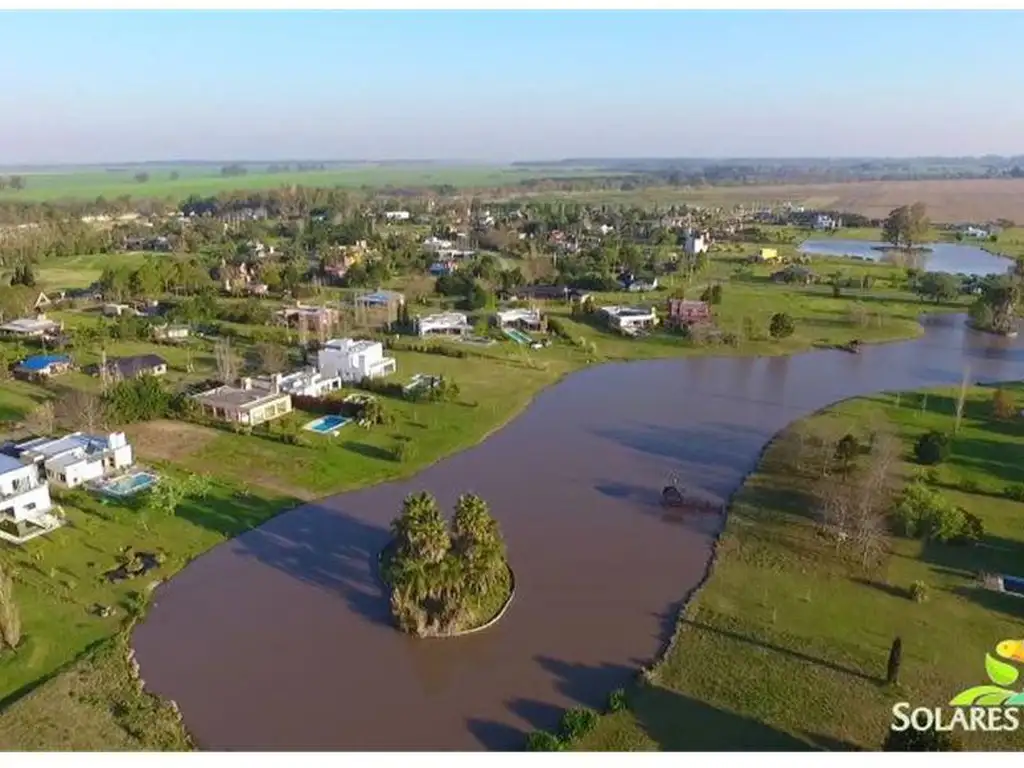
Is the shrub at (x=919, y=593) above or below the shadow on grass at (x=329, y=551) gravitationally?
above

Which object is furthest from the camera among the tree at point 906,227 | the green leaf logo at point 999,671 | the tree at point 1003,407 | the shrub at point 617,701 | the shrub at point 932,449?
the tree at point 906,227

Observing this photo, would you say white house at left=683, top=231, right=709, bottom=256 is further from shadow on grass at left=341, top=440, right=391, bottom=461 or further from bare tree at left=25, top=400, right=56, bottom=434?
bare tree at left=25, top=400, right=56, bottom=434

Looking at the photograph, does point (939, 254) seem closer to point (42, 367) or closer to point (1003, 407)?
point (1003, 407)

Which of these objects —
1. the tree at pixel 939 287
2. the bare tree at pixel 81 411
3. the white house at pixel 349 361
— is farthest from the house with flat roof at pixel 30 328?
the tree at pixel 939 287

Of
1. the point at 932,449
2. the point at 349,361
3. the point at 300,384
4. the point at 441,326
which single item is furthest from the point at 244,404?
the point at 932,449

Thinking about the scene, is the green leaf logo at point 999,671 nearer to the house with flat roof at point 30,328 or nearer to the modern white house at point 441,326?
the modern white house at point 441,326

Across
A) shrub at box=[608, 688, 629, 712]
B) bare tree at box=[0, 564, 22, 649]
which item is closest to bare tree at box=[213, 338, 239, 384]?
bare tree at box=[0, 564, 22, 649]
